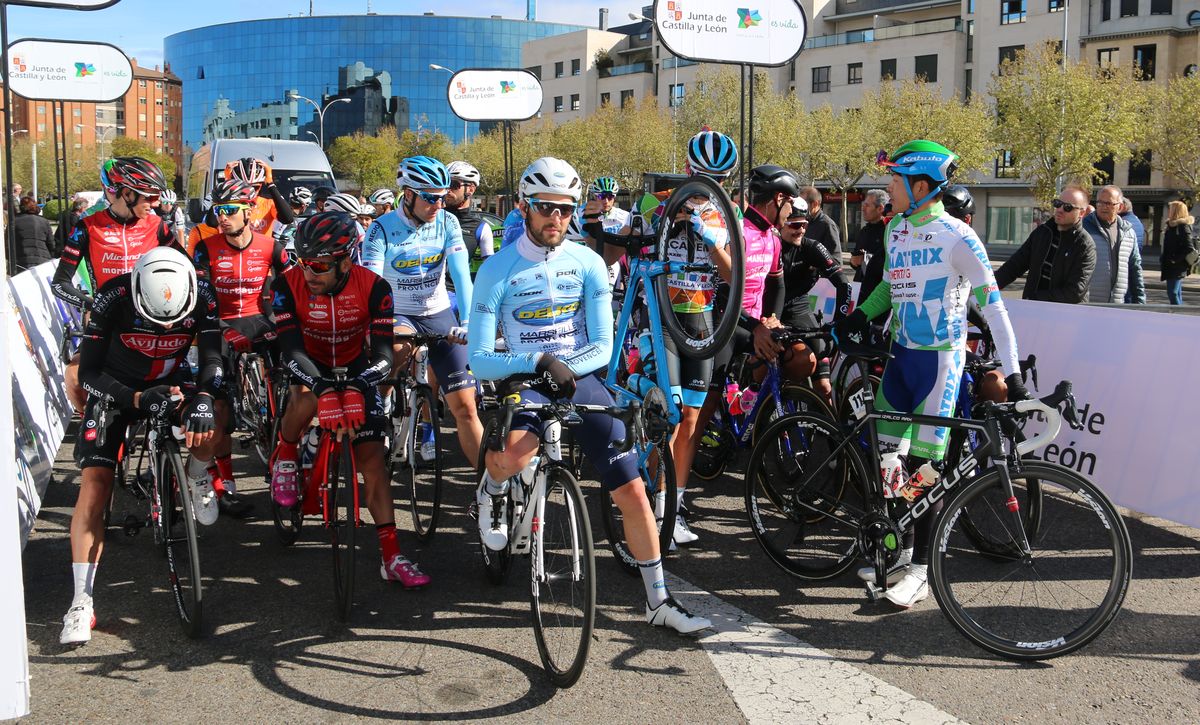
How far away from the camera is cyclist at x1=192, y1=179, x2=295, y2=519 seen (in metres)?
6.77

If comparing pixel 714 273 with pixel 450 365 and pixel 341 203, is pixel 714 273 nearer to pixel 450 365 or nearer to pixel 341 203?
pixel 450 365

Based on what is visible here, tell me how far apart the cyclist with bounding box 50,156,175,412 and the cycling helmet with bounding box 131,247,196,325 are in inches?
76.1

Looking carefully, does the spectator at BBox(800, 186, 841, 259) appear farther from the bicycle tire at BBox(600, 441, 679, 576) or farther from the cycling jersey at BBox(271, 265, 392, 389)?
the cycling jersey at BBox(271, 265, 392, 389)

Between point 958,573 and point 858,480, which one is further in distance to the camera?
point 958,573

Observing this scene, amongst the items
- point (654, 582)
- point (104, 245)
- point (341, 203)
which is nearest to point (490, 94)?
point (341, 203)

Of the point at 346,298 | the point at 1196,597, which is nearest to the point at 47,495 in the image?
the point at 346,298

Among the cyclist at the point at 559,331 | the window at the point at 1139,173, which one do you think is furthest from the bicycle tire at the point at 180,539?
the window at the point at 1139,173

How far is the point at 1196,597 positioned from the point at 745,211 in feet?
10.5

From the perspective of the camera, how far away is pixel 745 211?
6.40 metres

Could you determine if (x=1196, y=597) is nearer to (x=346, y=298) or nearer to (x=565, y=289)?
(x=565, y=289)

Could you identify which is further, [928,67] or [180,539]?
[928,67]

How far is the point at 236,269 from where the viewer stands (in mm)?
6938

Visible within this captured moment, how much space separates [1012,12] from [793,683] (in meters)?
59.6

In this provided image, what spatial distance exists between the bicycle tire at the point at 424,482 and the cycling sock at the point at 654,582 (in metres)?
1.87
